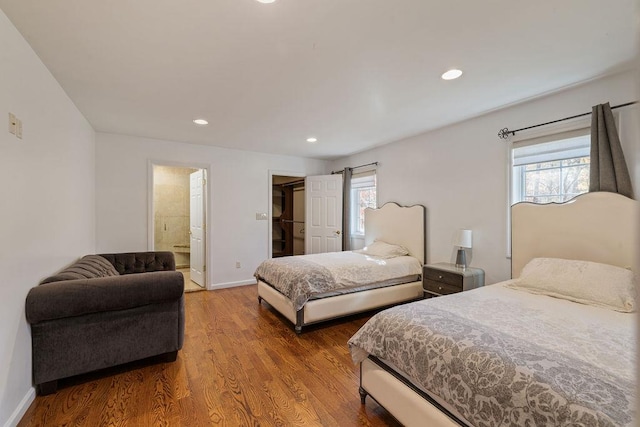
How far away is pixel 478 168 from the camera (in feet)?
10.5

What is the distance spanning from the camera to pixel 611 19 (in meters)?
1.62

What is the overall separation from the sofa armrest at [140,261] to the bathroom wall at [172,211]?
292 centimetres

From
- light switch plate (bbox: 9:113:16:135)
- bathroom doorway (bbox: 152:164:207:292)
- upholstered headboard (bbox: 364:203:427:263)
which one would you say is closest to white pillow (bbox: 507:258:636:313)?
upholstered headboard (bbox: 364:203:427:263)

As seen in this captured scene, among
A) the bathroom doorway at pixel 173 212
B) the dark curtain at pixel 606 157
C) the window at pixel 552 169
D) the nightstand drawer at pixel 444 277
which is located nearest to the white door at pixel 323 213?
the nightstand drawer at pixel 444 277

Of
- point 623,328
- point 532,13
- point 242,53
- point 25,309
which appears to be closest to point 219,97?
point 242,53

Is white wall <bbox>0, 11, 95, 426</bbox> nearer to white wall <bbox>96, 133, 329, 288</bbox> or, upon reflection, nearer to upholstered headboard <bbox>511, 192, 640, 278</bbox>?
white wall <bbox>96, 133, 329, 288</bbox>

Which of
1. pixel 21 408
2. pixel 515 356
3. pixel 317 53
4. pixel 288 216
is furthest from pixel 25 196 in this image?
pixel 288 216

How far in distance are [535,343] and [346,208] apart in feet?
12.8

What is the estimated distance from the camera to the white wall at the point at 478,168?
2.35m

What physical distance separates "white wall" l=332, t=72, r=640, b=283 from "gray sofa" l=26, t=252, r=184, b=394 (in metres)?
3.12

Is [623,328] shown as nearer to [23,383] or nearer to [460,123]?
[460,123]

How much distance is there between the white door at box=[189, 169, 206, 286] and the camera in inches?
183

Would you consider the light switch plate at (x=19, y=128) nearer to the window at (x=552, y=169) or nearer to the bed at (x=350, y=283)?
→ the bed at (x=350, y=283)

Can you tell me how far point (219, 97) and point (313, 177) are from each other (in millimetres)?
2837
